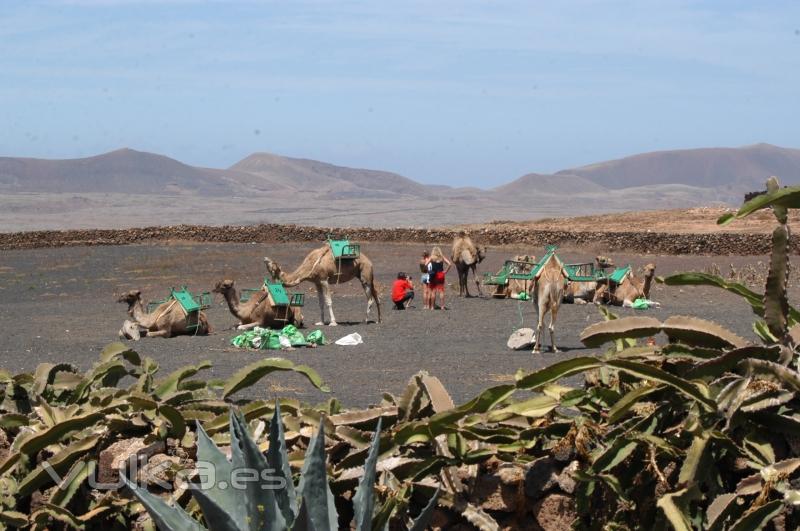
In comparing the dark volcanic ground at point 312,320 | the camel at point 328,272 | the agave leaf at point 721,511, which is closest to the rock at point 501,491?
the agave leaf at point 721,511

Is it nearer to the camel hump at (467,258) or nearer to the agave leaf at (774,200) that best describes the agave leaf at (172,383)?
the agave leaf at (774,200)

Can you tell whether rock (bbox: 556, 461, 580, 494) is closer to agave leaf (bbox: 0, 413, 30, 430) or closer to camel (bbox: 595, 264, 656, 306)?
agave leaf (bbox: 0, 413, 30, 430)

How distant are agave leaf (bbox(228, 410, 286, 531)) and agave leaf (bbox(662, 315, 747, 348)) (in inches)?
63.8

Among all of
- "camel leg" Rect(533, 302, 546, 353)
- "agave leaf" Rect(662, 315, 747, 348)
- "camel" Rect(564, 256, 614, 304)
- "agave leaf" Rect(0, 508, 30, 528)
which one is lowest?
"camel" Rect(564, 256, 614, 304)

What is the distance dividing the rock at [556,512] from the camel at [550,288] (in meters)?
12.1

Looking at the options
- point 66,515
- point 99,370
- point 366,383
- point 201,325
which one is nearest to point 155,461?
point 66,515

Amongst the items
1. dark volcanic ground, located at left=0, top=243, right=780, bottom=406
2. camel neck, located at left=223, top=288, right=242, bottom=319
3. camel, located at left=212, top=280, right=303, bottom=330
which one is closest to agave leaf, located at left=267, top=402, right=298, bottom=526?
dark volcanic ground, located at left=0, top=243, right=780, bottom=406

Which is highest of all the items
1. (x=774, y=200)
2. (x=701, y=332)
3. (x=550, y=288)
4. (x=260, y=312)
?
(x=774, y=200)

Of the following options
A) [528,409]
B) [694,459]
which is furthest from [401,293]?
[694,459]

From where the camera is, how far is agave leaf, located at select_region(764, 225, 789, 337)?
4.17 metres

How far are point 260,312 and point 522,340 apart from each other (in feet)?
19.6

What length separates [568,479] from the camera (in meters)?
4.32

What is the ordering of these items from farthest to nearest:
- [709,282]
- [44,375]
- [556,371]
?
[44,375] → [709,282] → [556,371]

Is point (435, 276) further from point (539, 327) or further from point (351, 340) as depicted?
point (539, 327)
